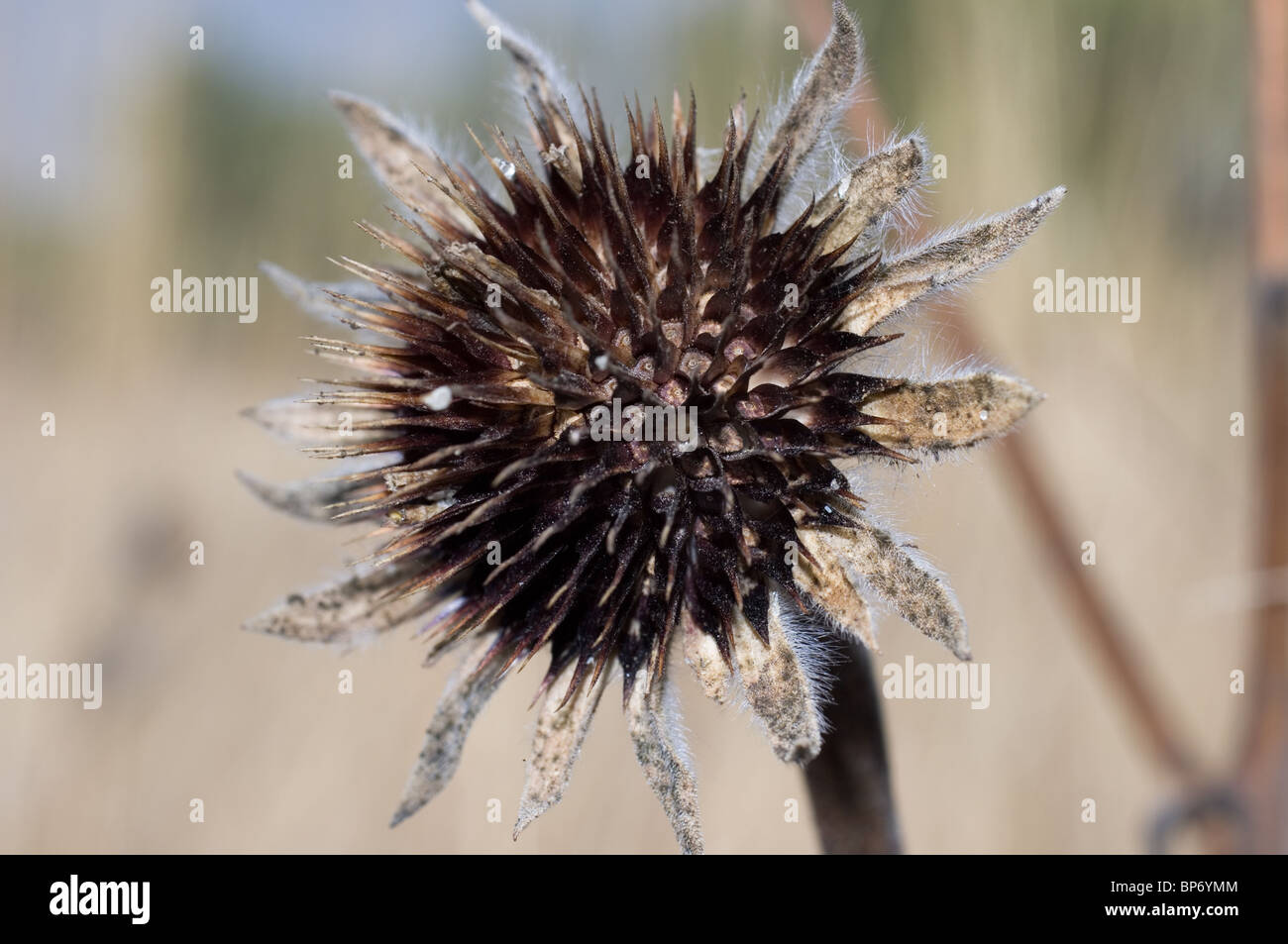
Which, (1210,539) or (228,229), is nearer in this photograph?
(1210,539)

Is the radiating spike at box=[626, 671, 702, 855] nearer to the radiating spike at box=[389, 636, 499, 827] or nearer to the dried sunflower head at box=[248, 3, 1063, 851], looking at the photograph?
Answer: the dried sunflower head at box=[248, 3, 1063, 851]

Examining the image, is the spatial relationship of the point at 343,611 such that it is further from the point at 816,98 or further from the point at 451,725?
the point at 816,98

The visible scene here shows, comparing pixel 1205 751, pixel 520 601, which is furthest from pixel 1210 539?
pixel 520 601

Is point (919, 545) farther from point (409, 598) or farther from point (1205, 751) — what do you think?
point (1205, 751)

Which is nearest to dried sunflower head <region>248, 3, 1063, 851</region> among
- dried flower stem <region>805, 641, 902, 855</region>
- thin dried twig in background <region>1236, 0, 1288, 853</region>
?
dried flower stem <region>805, 641, 902, 855</region>

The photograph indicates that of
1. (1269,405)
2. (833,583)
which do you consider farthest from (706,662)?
(1269,405)

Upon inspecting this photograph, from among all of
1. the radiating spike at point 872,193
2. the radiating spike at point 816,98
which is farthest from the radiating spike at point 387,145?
the radiating spike at point 872,193
